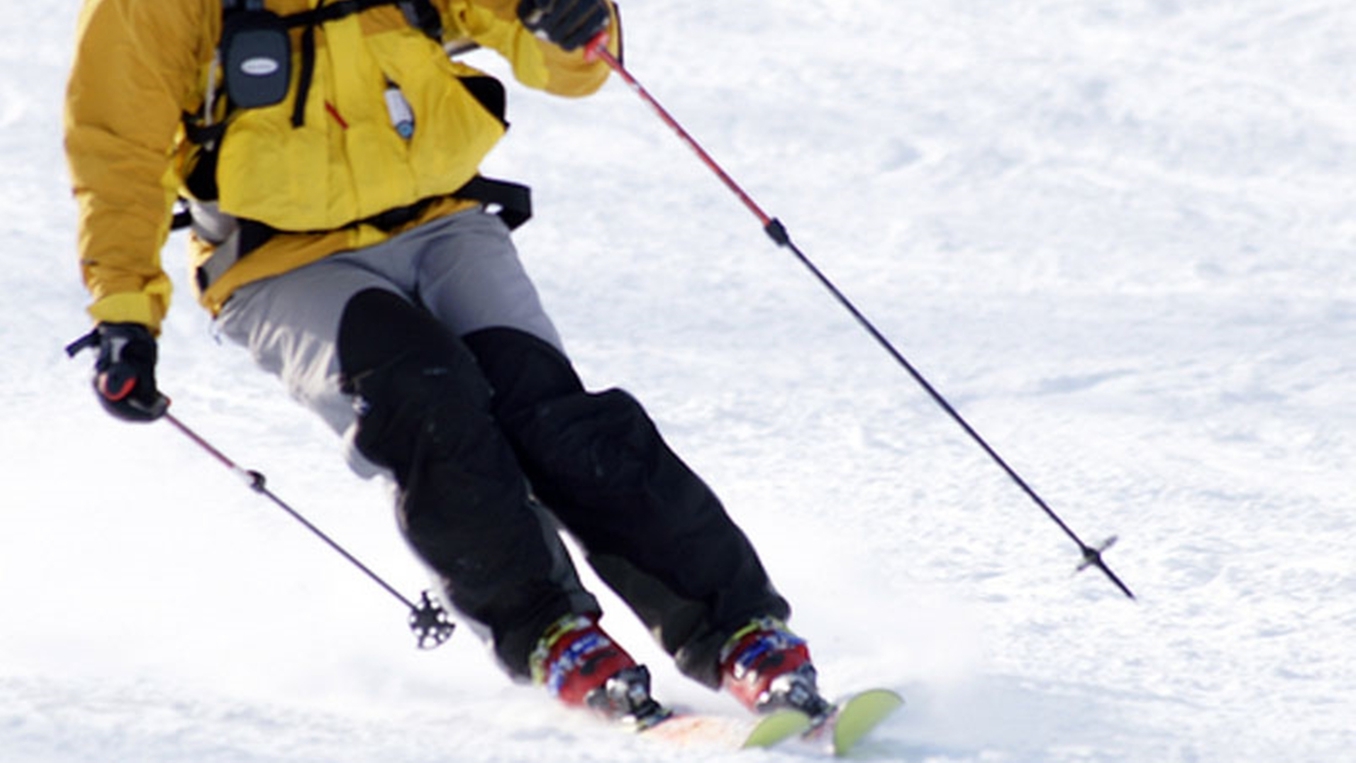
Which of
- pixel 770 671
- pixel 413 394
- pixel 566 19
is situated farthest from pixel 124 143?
pixel 770 671

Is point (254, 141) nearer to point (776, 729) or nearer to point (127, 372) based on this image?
point (127, 372)

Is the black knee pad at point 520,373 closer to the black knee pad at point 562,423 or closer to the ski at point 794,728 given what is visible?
the black knee pad at point 562,423

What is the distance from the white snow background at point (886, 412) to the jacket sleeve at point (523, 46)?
1.11 meters

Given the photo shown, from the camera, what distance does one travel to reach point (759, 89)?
921 centimetres

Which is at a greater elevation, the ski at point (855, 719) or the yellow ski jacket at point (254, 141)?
the yellow ski jacket at point (254, 141)

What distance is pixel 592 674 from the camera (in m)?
3.18

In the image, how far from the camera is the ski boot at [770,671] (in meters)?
3.04

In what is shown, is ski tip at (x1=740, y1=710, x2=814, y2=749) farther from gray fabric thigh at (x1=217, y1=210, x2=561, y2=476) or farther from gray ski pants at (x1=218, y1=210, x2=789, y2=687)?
gray fabric thigh at (x1=217, y1=210, x2=561, y2=476)

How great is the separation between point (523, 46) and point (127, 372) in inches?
40.4

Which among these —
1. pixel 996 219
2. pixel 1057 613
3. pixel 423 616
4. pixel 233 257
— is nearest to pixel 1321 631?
pixel 1057 613

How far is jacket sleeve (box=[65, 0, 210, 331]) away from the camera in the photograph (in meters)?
3.39

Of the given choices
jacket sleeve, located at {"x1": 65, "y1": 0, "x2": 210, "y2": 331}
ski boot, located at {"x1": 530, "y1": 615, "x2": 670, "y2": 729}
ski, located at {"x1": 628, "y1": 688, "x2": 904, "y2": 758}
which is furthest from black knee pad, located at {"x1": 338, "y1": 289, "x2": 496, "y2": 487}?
ski, located at {"x1": 628, "y1": 688, "x2": 904, "y2": 758}

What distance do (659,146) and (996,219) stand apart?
181 cm

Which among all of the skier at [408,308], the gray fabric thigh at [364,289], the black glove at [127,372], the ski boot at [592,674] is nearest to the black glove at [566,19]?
the skier at [408,308]
